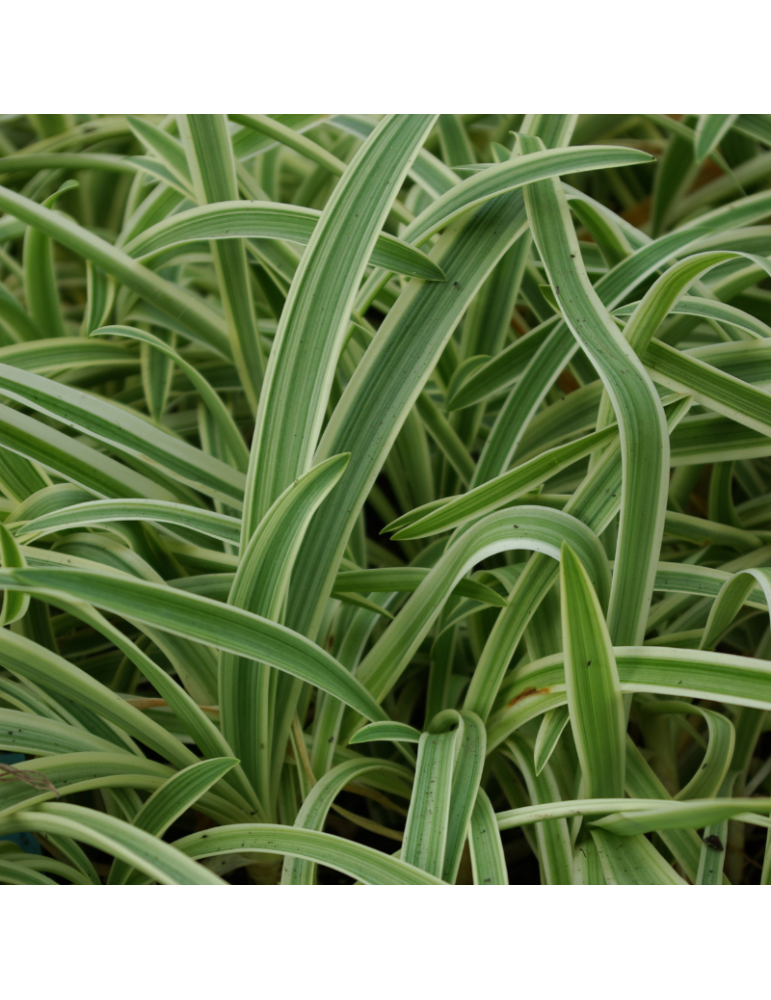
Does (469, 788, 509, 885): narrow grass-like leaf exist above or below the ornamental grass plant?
below

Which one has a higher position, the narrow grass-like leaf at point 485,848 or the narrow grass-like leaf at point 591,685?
the narrow grass-like leaf at point 591,685

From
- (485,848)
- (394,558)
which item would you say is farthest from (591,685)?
(394,558)

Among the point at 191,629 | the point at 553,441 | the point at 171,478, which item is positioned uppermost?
the point at 553,441

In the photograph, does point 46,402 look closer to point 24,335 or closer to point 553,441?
point 24,335

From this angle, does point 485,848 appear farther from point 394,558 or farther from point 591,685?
point 394,558

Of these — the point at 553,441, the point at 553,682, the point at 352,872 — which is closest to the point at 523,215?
the point at 553,441

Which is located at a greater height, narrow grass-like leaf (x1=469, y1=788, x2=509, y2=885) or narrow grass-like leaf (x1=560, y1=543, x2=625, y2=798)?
narrow grass-like leaf (x1=560, y1=543, x2=625, y2=798)

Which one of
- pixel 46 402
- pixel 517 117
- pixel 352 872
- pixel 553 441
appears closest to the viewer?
pixel 352 872

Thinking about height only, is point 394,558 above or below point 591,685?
above
